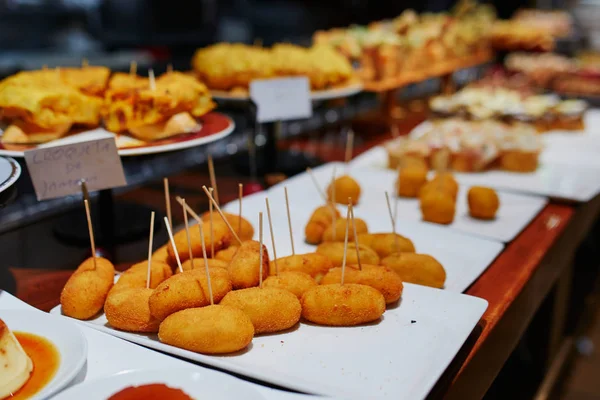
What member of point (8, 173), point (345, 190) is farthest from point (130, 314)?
point (345, 190)

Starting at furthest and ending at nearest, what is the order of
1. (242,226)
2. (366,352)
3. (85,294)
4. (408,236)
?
(408,236) < (242,226) < (85,294) < (366,352)

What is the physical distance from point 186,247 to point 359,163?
4.87 feet

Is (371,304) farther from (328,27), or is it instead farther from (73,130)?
(328,27)

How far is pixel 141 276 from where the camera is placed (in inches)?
55.8

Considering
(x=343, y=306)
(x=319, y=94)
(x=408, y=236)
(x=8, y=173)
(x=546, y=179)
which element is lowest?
(x=546, y=179)

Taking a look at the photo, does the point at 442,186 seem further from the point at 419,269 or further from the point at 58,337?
the point at 58,337

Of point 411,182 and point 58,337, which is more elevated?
point 58,337

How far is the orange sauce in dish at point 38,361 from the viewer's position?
1008 mm

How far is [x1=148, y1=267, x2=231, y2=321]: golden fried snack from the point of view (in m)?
1.25

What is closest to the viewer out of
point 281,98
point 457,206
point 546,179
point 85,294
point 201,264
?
point 85,294

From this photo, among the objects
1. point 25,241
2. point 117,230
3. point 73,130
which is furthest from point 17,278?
point 73,130

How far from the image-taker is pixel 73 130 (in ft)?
6.33

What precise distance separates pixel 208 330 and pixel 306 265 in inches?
16.0

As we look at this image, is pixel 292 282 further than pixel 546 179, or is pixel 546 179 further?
pixel 546 179
